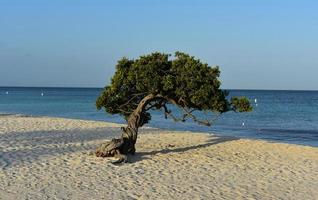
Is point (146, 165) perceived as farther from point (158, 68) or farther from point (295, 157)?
point (295, 157)

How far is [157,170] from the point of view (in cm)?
1285

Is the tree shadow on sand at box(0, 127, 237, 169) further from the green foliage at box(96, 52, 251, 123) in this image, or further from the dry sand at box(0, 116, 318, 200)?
the green foliage at box(96, 52, 251, 123)

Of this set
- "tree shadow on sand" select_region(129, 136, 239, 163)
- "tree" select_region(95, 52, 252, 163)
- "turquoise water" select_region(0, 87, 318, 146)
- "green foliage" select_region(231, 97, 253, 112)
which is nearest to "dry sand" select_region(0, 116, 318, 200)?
"tree shadow on sand" select_region(129, 136, 239, 163)

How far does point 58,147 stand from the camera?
16172mm

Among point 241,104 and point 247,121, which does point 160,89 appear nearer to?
point 241,104

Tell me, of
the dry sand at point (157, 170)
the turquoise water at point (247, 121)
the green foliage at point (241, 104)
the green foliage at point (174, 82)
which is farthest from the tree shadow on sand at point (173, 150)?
the turquoise water at point (247, 121)

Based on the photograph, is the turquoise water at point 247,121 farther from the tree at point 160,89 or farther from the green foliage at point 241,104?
the tree at point 160,89

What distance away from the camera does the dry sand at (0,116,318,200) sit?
1048 centimetres

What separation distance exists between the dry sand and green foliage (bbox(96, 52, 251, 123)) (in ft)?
5.78

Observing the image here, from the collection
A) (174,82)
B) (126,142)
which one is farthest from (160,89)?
(126,142)

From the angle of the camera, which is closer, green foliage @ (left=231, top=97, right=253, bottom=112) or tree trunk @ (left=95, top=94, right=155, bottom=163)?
tree trunk @ (left=95, top=94, right=155, bottom=163)

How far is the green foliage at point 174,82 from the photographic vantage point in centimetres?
1439

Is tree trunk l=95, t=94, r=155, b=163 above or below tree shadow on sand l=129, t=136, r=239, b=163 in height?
above

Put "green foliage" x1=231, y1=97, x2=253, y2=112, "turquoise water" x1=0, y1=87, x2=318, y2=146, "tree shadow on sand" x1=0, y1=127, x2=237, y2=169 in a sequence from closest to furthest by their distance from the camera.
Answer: "tree shadow on sand" x1=0, y1=127, x2=237, y2=169
"green foliage" x1=231, y1=97, x2=253, y2=112
"turquoise water" x1=0, y1=87, x2=318, y2=146
